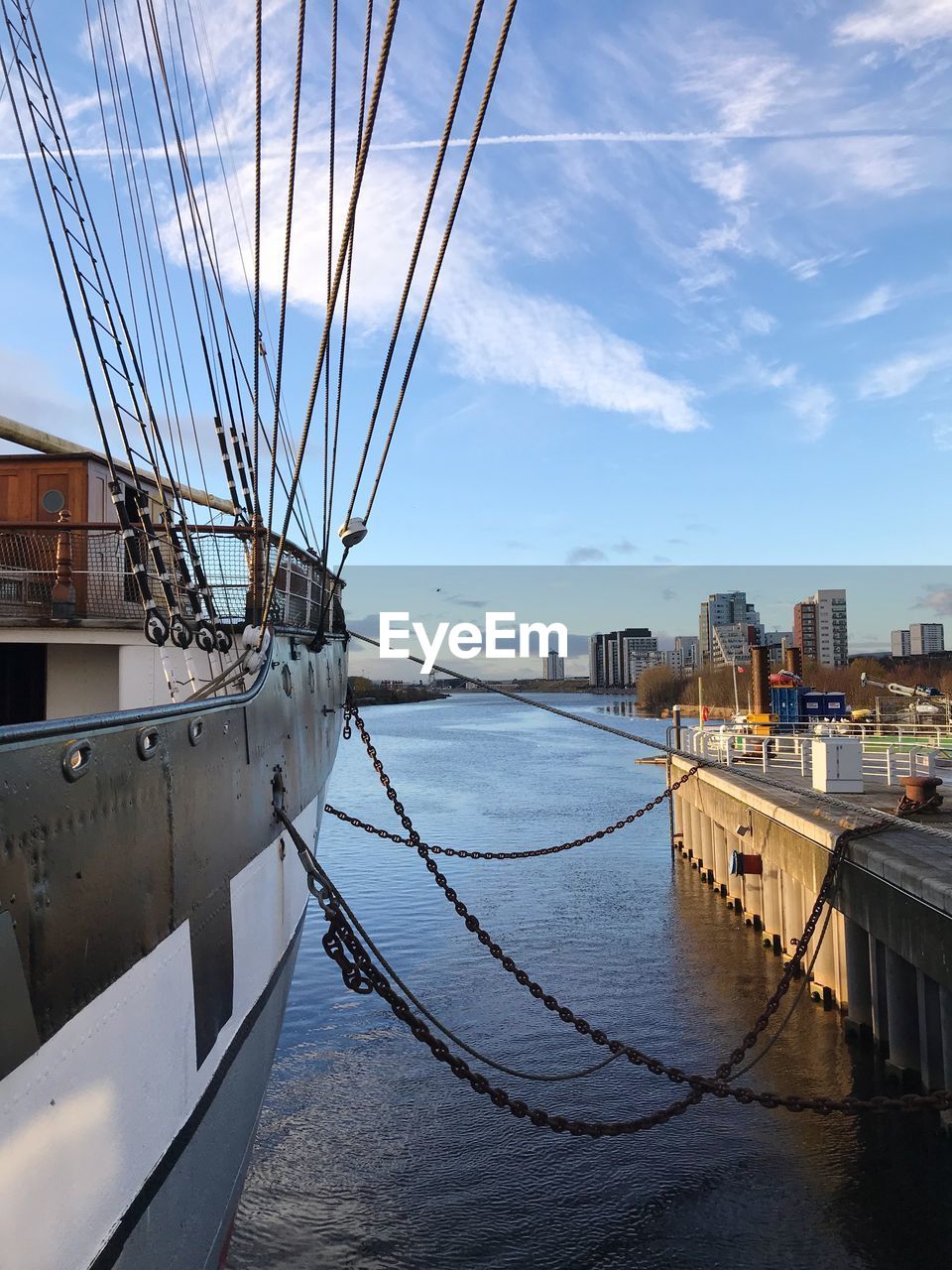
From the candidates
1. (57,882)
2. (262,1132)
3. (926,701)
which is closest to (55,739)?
(57,882)

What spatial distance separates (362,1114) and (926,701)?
3196 centimetres

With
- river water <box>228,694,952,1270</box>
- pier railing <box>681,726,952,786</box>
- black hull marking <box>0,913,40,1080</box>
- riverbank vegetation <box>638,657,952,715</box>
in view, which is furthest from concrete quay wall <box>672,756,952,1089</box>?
riverbank vegetation <box>638,657,952,715</box>

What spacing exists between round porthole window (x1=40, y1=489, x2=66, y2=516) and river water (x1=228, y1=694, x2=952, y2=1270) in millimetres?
A: 8046

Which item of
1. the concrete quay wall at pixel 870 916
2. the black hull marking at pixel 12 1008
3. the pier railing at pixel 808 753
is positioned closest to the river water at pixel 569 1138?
the concrete quay wall at pixel 870 916

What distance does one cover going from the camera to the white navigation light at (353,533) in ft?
29.7

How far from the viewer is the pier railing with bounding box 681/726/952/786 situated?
17188 mm

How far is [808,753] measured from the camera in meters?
19.8

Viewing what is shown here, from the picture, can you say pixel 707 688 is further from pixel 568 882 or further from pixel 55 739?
pixel 55 739

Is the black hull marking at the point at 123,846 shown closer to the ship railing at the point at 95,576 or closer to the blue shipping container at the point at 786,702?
the ship railing at the point at 95,576

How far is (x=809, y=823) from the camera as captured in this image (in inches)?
507

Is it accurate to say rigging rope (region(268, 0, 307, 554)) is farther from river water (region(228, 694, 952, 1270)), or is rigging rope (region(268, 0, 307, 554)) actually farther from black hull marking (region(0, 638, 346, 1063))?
river water (region(228, 694, 952, 1270))

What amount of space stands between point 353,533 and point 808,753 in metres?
14.1

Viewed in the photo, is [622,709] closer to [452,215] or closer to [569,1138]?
[569,1138]

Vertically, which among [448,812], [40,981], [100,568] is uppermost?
[100,568]
